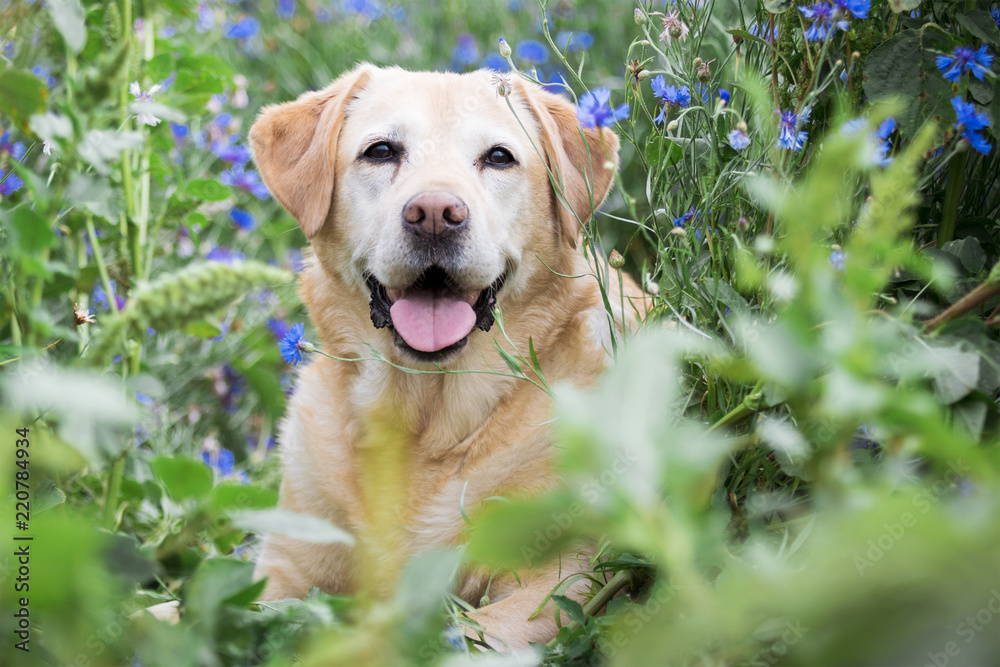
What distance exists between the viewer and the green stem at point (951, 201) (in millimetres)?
1534

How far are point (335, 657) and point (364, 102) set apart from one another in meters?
2.08

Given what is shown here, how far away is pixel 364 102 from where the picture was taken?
2.41 metres

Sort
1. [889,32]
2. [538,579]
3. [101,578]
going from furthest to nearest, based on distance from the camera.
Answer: [538,579]
[889,32]
[101,578]

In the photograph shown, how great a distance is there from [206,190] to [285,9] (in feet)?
12.4

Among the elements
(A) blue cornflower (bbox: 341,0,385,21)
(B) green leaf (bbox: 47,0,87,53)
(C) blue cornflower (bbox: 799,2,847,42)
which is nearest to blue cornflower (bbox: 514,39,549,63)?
(A) blue cornflower (bbox: 341,0,385,21)

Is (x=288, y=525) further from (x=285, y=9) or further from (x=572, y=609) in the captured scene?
(x=285, y=9)

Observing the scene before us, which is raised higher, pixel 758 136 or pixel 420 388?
pixel 758 136

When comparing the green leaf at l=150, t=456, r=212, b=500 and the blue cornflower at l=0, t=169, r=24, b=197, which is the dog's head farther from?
the green leaf at l=150, t=456, r=212, b=500

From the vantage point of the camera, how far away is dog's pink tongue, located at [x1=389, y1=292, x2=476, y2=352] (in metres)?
2.09

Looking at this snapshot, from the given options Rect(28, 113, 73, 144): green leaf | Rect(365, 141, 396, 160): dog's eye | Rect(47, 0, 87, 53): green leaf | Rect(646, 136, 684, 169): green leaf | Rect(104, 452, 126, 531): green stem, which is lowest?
Rect(104, 452, 126, 531): green stem

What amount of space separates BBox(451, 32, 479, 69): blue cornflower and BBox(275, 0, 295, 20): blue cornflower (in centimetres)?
116

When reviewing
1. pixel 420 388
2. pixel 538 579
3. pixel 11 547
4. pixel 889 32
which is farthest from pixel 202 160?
pixel 11 547

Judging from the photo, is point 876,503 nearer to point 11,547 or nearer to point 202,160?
point 11,547

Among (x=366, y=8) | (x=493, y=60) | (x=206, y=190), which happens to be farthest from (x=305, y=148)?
(x=366, y=8)
